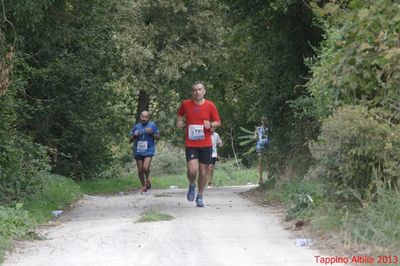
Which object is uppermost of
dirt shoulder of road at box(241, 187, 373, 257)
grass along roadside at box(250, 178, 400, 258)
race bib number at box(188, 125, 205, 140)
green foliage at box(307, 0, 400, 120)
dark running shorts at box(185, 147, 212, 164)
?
green foliage at box(307, 0, 400, 120)

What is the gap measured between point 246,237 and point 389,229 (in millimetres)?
2026

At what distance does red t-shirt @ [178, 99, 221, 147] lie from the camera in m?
12.4

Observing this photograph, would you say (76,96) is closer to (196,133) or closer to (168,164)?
(196,133)

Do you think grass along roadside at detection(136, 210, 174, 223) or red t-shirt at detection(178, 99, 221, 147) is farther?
red t-shirt at detection(178, 99, 221, 147)

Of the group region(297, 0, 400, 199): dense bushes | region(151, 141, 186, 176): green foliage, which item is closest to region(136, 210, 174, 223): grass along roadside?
region(297, 0, 400, 199): dense bushes

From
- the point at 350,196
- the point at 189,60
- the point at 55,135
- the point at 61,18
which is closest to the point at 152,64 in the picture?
the point at 189,60

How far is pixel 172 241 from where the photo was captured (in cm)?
860

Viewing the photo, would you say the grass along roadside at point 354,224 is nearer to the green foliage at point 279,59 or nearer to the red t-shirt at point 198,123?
the red t-shirt at point 198,123

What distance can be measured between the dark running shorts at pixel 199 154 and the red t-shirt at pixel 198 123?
0.08 m

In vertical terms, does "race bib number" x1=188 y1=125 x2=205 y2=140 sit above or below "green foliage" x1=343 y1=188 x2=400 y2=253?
above

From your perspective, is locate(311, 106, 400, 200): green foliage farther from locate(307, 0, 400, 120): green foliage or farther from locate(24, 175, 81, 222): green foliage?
locate(24, 175, 81, 222): green foliage

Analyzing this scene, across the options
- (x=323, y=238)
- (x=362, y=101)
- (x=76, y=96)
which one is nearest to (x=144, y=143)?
(x=76, y=96)

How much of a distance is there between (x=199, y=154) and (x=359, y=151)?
4.81 meters

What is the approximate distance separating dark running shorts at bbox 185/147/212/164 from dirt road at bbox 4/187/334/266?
2.95 ft
